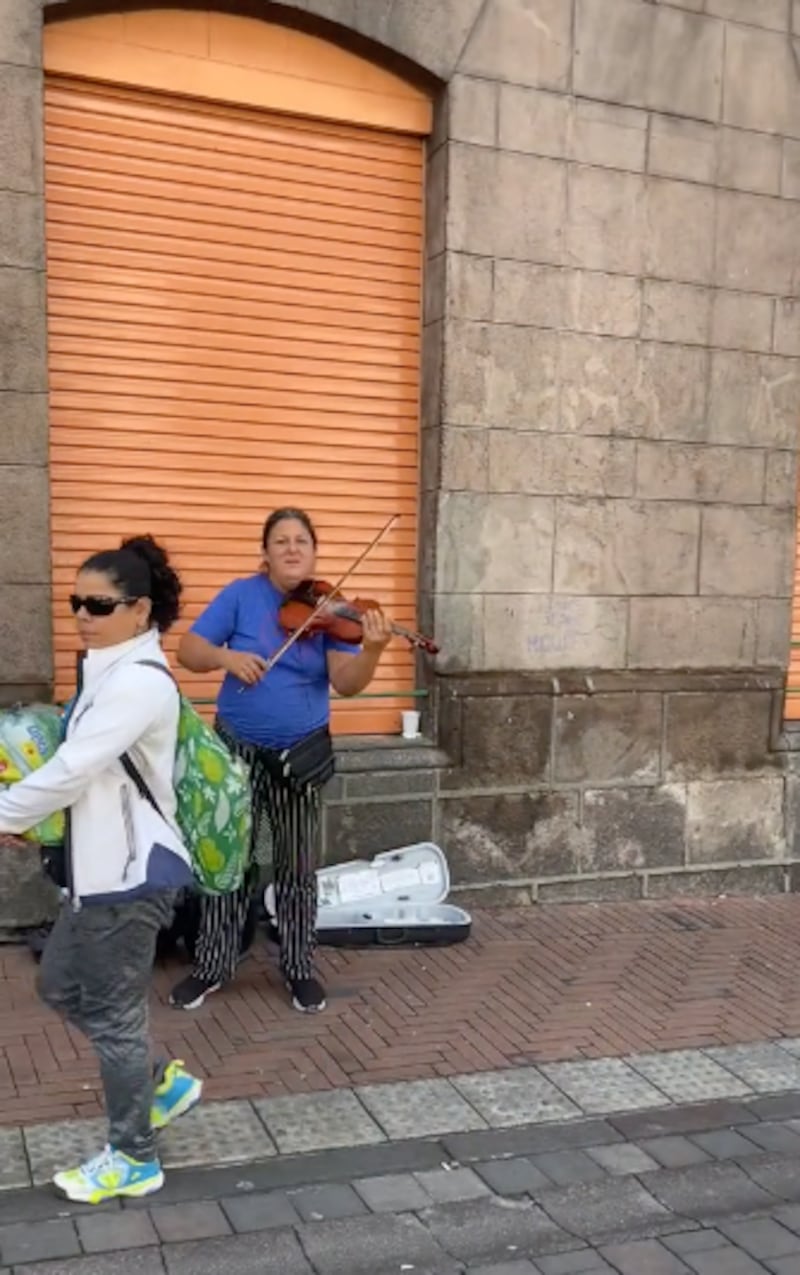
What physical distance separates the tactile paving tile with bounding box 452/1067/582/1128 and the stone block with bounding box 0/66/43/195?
3899mm

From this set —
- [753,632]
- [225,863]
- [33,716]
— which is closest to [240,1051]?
[225,863]

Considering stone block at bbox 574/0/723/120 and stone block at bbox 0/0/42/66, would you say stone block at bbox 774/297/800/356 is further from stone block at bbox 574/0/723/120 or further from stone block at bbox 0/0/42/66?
stone block at bbox 0/0/42/66

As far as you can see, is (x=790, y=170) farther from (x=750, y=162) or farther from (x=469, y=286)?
(x=469, y=286)

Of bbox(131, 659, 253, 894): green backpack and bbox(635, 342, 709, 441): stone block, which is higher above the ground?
bbox(635, 342, 709, 441): stone block

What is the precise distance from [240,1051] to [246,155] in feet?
12.9

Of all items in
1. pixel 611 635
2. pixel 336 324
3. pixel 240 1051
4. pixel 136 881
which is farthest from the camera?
pixel 611 635

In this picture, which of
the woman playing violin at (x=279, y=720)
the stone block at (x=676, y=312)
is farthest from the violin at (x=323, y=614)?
the stone block at (x=676, y=312)

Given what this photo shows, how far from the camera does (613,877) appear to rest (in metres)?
6.16

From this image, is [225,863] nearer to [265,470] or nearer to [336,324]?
[265,470]

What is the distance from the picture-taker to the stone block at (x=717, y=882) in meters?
6.27

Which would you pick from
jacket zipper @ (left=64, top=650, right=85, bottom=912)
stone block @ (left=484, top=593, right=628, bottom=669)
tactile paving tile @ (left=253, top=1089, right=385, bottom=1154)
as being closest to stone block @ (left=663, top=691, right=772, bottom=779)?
stone block @ (left=484, top=593, right=628, bottom=669)

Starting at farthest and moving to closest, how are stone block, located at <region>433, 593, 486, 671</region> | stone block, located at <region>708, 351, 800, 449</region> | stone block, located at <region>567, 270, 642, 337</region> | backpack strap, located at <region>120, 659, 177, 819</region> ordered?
1. stone block, located at <region>708, 351, 800, 449</region>
2. stone block, located at <region>567, 270, 642, 337</region>
3. stone block, located at <region>433, 593, 486, 671</region>
4. backpack strap, located at <region>120, 659, 177, 819</region>

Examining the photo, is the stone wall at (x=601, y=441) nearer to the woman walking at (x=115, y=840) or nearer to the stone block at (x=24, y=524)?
the stone block at (x=24, y=524)

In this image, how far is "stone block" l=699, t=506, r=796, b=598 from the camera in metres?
6.25
